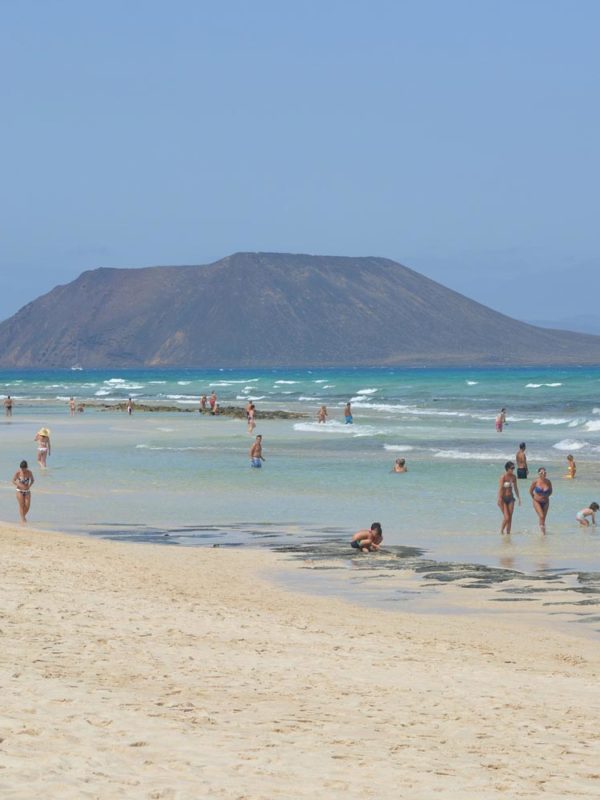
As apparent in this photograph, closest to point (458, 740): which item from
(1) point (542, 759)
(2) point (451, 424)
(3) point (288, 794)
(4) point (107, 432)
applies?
(1) point (542, 759)

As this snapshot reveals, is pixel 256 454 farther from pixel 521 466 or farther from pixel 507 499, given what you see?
pixel 507 499

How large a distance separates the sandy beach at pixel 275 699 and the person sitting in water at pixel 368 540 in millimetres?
3670

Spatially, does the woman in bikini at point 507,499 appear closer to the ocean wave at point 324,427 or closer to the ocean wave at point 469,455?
the ocean wave at point 469,455

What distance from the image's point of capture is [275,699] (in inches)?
358

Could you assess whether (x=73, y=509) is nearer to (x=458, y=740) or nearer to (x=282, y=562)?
(x=282, y=562)

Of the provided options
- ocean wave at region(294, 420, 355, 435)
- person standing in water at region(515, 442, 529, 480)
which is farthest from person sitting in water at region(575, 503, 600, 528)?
ocean wave at region(294, 420, 355, 435)

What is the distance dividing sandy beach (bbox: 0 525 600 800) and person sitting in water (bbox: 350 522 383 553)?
3670mm

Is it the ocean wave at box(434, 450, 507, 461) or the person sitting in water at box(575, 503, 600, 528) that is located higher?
the ocean wave at box(434, 450, 507, 461)

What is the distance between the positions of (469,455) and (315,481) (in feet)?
29.3

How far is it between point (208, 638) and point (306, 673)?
1690 millimetres

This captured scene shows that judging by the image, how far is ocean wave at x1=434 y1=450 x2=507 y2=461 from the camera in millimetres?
36500

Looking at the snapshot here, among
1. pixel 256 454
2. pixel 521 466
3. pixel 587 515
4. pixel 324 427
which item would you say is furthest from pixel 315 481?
pixel 324 427

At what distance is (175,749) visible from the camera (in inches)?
290

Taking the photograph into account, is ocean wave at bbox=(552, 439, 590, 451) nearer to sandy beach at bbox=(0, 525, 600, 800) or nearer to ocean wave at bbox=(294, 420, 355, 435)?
ocean wave at bbox=(294, 420, 355, 435)
